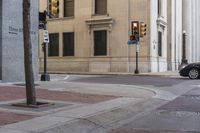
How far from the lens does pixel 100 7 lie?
42188mm

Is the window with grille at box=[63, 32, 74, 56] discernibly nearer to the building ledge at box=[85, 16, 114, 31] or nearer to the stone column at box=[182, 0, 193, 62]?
the building ledge at box=[85, 16, 114, 31]

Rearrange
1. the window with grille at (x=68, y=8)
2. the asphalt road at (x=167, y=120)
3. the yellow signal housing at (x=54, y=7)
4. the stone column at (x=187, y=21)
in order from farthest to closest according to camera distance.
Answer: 1. the stone column at (x=187, y=21)
2. the window with grille at (x=68, y=8)
3. the yellow signal housing at (x=54, y=7)
4. the asphalt road at (x=167, y=120)

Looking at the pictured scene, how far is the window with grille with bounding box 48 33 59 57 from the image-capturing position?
44188 mm

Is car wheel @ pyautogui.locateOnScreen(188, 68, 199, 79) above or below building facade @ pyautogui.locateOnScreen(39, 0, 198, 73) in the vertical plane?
below

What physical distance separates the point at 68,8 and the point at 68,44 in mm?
3664

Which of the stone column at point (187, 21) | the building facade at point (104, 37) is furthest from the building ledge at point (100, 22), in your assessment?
the stone column at point (187, 21)

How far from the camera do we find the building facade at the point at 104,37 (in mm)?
39875

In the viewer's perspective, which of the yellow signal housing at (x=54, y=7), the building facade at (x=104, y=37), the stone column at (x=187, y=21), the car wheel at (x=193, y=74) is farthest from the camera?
the stone column at (x=187, y=21)

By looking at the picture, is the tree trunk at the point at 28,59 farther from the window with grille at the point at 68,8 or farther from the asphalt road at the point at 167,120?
the window with grille at the point at 68,8

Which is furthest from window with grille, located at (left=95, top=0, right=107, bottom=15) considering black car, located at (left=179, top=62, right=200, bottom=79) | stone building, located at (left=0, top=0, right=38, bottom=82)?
stone building, located at (left=0, top=0, right=38, bottom=82)

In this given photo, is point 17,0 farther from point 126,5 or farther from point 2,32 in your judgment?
point 126,5

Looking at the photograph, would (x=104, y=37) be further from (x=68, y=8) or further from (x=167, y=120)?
(x=167, y=120)

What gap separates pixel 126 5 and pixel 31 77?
29.1 meters

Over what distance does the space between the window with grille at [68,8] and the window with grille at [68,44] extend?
2.00 m
